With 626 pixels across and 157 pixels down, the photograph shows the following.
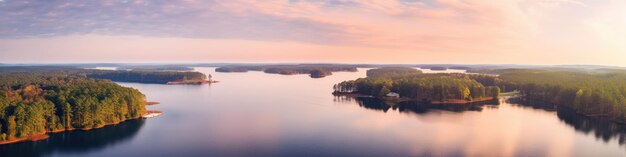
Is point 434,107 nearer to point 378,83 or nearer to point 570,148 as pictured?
point 378,83

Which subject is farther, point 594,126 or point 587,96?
point 587,96

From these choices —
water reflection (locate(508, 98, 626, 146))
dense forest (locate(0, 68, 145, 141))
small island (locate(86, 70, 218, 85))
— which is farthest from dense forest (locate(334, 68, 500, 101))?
small island (locate(86, 70, 218, 85))

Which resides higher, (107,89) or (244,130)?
(107,89)

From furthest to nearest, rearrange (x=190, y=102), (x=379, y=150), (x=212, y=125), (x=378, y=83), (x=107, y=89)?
(x=378, y=83) → (x=190, y=102) → (x=107, y=89) → (x=212, y=125) → (x=379, y=150)

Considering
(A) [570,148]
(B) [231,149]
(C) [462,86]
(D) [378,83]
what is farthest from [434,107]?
(B) [231,149]

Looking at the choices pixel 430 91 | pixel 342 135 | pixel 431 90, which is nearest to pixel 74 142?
pixel 342 135

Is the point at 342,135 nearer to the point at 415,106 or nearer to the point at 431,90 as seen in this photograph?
the point at 415,106

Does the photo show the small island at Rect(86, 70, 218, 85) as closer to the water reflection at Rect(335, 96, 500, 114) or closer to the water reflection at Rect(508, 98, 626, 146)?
the water reflection at Rect(335, 96, 500, 114)
